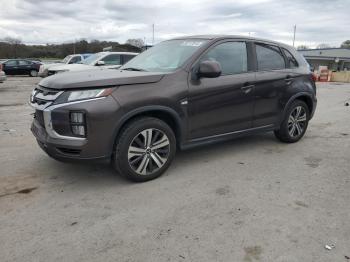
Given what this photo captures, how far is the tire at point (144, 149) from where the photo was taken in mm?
3943

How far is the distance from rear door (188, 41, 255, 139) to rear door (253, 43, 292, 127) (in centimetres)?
17

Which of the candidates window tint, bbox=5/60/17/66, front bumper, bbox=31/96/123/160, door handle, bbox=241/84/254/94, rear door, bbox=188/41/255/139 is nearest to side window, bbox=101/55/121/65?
rear door, bbox=188/41/255/139

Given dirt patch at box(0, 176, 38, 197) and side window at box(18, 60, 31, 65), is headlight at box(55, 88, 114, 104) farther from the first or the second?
side window at box(18, 60, 31, 65)

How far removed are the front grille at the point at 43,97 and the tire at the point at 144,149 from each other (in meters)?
0.83

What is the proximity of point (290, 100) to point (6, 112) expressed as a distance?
7.00 metres

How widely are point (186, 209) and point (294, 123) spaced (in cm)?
328

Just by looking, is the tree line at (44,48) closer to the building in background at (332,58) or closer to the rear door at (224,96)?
the building in background at (332,58)

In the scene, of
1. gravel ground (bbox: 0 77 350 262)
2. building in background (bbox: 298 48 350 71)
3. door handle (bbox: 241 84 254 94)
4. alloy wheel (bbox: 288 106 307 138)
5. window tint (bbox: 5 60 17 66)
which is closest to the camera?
gravel ground (bbox: 0 77 350 262)

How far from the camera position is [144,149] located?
4105 mm

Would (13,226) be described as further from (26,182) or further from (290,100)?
(290,100)

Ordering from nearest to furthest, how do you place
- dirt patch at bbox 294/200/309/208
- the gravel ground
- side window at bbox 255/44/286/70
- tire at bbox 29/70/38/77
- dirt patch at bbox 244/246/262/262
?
1. dirt patch at bbox 244/246/262/262
2. the gravel ground
3. dirt patch at bbox 294/200/309/208
4. side window at bbox 255/44/286/70
5. tire at bbox 29/70/38/77

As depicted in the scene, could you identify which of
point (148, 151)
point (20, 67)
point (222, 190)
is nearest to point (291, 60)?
point (222, 190)

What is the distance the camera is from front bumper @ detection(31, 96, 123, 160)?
3680 mm

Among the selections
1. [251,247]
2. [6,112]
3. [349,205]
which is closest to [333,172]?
[349,205]
